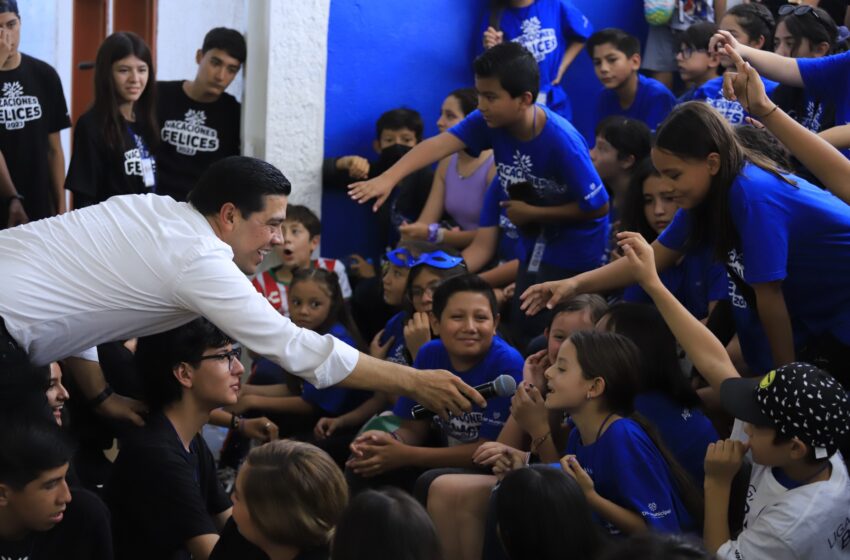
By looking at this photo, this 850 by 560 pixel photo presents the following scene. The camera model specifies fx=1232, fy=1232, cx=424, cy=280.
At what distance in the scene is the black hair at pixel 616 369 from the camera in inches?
→ 141

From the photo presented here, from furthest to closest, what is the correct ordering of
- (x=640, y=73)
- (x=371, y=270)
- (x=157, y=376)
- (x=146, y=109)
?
(x=640, y=73), (x=371, y=270), (x=146, y=109), (x=157, y=376)

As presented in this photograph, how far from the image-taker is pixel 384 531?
2.56 metres

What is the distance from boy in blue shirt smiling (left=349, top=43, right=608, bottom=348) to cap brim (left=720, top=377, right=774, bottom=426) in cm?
198

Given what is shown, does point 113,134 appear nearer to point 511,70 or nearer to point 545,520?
point 511,70

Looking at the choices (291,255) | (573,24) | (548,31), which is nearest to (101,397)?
(291,255)

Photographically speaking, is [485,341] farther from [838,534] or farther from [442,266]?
[838,534]

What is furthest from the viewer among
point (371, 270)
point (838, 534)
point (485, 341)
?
point (371, 270)

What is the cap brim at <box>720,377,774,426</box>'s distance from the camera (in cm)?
321

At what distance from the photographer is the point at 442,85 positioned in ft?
24.0

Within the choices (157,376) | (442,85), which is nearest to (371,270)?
(442,85)

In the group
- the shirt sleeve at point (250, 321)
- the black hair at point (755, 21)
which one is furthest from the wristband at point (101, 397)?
the black hair at point (755, 21)

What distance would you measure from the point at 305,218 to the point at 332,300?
89 cm

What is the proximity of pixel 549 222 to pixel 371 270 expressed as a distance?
1.68 meters

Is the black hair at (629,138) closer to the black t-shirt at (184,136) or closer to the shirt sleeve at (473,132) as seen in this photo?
the shirt sleeve at (473,132)
